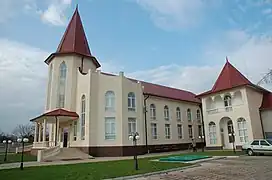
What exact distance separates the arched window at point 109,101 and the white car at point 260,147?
13957mm

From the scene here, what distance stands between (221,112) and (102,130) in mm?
15020

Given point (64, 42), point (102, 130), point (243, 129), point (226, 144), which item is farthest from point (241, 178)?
point (64, 42)

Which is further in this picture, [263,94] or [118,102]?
[263,94]

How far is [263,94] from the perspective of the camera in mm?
29031

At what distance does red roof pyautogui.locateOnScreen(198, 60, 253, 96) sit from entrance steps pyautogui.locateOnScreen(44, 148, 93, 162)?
17571 mm

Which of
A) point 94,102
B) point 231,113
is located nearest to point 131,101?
point 94,102

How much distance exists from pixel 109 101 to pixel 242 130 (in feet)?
51.3

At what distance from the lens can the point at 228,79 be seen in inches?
1150

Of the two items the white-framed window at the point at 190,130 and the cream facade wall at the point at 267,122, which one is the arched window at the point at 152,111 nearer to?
the white-framed window at the point at 190,130

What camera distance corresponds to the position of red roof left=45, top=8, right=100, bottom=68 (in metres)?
29.1

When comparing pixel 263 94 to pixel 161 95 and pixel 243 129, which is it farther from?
pixel 161 95

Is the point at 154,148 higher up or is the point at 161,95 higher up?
the point at 161,95

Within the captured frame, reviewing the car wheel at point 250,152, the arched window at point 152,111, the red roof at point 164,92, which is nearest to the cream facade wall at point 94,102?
the arched window at point 152,111

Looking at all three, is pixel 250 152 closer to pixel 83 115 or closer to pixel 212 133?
pixel 212 133
